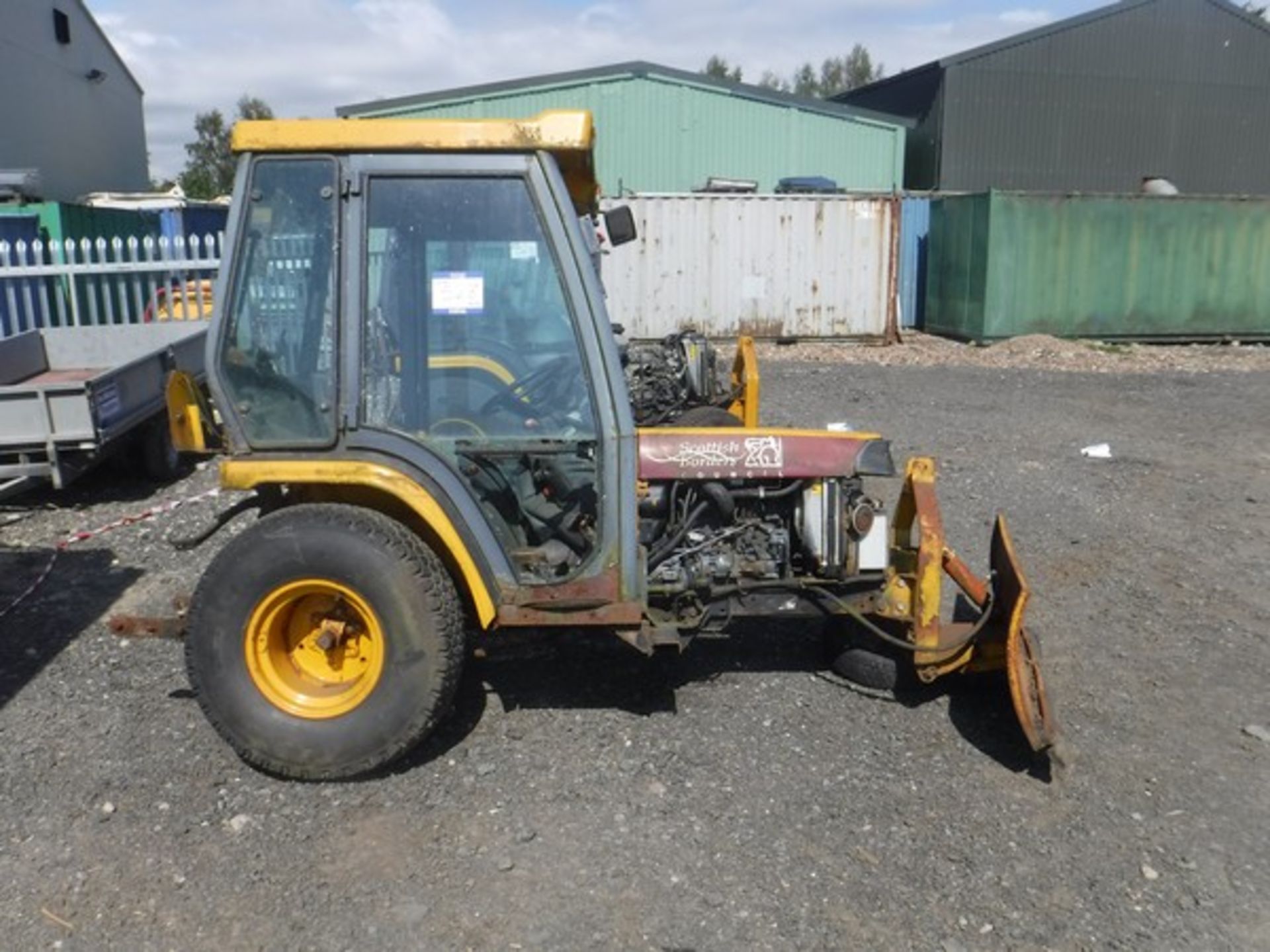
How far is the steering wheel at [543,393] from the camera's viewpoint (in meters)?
3.87

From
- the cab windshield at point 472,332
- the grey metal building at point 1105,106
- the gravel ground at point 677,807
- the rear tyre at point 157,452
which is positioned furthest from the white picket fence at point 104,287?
the grey metal building at point 1105,106

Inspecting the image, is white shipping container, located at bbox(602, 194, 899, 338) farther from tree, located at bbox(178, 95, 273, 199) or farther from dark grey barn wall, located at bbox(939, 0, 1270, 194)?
tree, located at bbox(178, 95, 273, 199)

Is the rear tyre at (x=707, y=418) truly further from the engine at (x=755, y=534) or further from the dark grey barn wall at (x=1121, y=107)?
the dark grey barn wall at (x=1121, y=107)

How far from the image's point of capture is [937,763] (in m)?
4.05

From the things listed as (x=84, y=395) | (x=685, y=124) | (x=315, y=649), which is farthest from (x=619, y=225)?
(x=685, y=124)

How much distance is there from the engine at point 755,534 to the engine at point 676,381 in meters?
3.20

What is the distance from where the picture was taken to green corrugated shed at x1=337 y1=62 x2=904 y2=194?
21.1 m

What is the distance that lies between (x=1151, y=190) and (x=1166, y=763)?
2003 centimetres

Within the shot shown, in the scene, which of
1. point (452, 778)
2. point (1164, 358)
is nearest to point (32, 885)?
point (452, 778)

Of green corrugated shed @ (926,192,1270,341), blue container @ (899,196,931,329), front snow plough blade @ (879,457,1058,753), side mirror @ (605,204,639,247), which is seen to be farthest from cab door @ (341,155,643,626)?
blue container @ (899,196,931,329)

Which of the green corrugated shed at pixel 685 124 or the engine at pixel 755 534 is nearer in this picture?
the engine at pixel 755 534

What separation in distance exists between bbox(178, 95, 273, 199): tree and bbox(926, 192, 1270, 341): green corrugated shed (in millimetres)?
42204

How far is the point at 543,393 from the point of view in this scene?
12.8 ft

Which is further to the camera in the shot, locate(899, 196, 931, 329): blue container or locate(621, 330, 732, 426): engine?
locate(899, 196, 931, 329): blue container
